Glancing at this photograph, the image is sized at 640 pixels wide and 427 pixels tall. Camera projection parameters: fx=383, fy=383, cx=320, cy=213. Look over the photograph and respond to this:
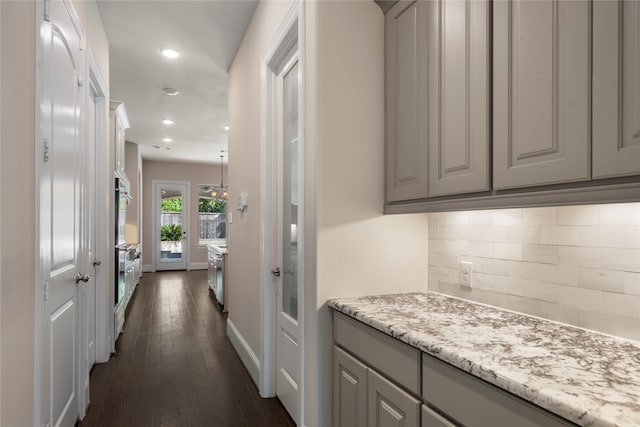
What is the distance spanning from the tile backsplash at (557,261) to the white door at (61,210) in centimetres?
190

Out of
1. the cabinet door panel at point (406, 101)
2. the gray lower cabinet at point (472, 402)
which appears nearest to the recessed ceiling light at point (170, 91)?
the cabinet door panel at point (406, 101)

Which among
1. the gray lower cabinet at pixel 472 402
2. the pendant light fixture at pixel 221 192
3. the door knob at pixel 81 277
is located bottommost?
the gray lower cabinet at pixel 472 402

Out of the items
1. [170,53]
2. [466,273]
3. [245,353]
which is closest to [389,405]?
[466,273]

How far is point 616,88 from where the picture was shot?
94 cm

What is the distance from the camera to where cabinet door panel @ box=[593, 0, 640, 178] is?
0.91m

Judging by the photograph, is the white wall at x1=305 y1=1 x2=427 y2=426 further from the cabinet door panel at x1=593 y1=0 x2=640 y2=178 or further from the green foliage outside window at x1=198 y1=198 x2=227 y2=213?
the green foliage outside window at x1=198 y1=198 x2=227 y2=213

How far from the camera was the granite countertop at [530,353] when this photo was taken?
77cm

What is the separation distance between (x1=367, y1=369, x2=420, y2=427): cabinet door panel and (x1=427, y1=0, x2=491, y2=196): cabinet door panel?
0.74m

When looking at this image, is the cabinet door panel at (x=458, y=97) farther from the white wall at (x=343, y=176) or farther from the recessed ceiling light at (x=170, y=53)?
the recessed ceiling light at (x=170, y=53)

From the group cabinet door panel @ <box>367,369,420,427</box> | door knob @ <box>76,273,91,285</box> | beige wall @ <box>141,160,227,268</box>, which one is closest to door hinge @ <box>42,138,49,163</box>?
door knob @ <box>76,273,91,285</box>

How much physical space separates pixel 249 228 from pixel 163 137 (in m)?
5.15

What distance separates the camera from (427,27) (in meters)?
1.61

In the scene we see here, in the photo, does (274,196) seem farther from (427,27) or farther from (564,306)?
(564,306)

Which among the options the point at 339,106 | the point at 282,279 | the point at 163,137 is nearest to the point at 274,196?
the point at 282,279
